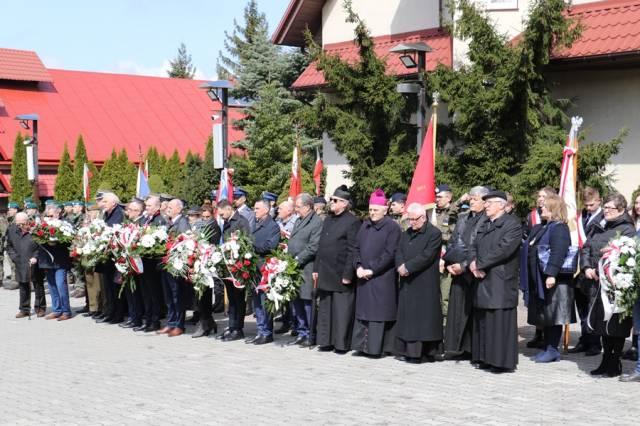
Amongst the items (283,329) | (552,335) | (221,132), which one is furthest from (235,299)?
→ (221,132)

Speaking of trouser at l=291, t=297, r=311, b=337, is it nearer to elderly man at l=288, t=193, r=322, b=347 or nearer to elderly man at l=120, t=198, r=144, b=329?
elderly man at l=288, t=193, r=322, b=347

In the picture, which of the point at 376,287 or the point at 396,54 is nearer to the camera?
the point at 376,287

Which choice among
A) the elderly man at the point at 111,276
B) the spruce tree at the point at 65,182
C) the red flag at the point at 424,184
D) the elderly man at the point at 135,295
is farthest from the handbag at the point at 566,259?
the spruce tree at the point at 65,182

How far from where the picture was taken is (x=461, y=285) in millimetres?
9867

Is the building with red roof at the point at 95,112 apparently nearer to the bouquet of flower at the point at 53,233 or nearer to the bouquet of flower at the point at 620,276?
the bouquet of flower at the point at 53,233

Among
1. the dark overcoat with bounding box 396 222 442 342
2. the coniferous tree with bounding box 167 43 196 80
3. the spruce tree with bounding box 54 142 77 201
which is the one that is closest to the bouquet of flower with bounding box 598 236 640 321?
the dark overcoat with bounding box 396 222 442 342

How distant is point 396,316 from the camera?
1009 cm

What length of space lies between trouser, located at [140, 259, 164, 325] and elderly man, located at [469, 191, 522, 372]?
5.00 m

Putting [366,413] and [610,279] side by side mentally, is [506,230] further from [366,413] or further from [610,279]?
[366,413]

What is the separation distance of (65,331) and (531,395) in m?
7.26

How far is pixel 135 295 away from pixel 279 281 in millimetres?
2977

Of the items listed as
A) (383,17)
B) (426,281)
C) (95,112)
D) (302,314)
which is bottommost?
(302,314)

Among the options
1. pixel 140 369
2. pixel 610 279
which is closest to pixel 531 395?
pixel 610 279

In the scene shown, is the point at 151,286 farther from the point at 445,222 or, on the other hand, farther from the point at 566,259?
the point at 566,259
